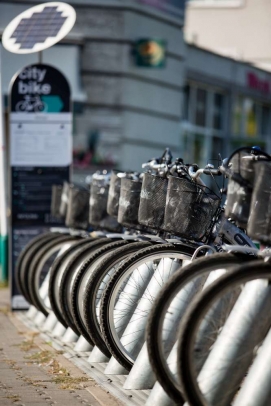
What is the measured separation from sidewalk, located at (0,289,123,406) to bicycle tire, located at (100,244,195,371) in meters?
0.22

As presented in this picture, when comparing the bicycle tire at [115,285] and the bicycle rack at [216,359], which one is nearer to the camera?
the bicycle rack at [216,359]

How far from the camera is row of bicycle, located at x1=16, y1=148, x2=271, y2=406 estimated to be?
15.7ft

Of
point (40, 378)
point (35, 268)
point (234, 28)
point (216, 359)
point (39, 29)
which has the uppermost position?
point (234, 28)

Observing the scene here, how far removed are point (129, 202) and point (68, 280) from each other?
1.02 meters

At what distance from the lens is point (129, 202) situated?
23.9 ft

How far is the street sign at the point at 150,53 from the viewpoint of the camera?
2311 centimetres

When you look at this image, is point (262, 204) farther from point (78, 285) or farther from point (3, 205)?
point (3, 205)

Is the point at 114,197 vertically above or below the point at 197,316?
above

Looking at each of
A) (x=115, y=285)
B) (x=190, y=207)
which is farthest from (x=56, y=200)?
(x=190, y=207)

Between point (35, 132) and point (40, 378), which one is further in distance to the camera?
point (35, 132)

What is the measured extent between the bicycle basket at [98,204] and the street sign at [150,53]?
14.3 metres

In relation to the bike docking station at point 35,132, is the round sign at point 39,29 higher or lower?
higher

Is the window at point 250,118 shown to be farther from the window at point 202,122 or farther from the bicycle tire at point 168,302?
the bicycle tire at point 168,302

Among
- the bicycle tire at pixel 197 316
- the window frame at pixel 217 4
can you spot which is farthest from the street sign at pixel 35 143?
the window frame at pixel 217 4
